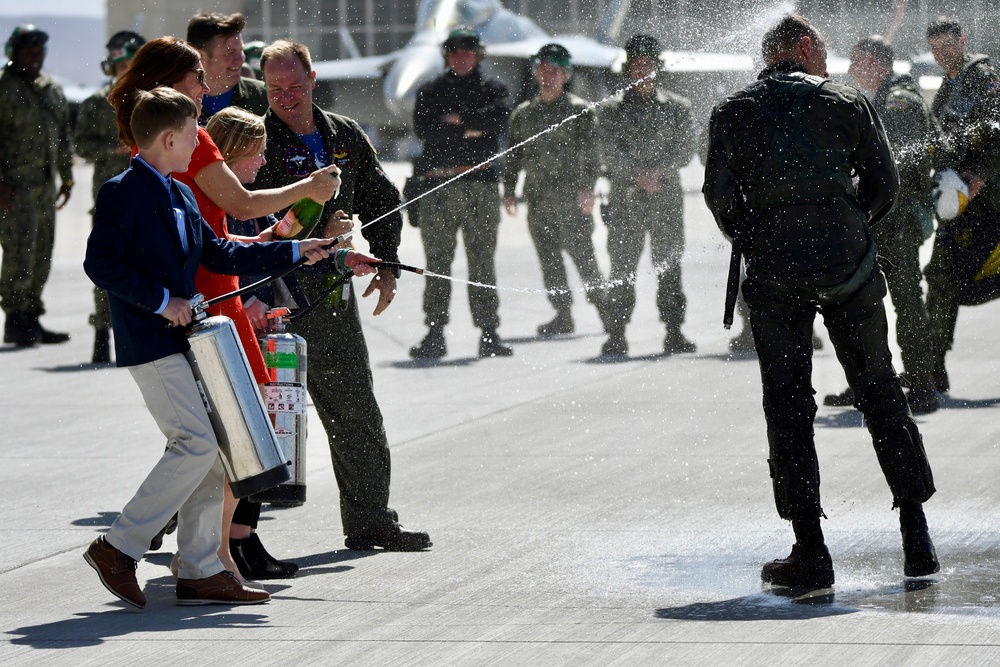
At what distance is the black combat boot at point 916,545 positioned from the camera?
5043 mm

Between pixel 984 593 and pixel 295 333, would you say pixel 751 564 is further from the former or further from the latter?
pixel 295 333

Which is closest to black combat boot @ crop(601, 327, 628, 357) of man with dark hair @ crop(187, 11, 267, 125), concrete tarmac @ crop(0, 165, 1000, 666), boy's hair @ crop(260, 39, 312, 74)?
concrete tarmac @ crop(0, 165, 1000, 666)

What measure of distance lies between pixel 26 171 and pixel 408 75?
33914 millimetres

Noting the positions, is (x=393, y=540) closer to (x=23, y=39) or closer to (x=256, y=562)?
(x=256, y=562)

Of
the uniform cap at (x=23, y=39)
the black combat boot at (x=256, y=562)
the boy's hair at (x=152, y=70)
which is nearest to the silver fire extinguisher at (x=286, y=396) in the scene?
the black combat boot at (x=256, y=562)

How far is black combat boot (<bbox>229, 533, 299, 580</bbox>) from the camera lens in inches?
209

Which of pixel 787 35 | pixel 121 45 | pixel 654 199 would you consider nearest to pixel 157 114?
pixel 787 35

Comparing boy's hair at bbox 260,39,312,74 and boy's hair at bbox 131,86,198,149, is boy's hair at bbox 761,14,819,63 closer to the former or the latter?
boy's hair at bbox 260,39,312,74

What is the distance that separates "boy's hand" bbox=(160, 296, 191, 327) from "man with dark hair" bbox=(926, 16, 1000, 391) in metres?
4.87

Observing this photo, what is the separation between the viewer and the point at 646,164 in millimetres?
11125

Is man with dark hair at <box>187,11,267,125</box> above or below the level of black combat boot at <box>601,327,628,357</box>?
above

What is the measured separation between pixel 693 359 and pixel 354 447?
5065 mm

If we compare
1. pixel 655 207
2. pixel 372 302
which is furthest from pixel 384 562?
pixel 372 302

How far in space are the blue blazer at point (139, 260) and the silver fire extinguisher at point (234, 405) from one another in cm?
8
